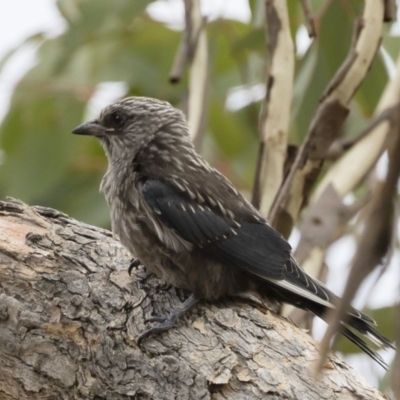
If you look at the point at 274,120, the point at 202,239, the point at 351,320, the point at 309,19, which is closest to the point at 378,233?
the point at 351,320

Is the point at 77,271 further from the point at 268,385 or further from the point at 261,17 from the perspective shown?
the point at 261,17

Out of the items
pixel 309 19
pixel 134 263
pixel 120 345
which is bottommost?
pixel 120 345

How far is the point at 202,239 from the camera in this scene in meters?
3.02

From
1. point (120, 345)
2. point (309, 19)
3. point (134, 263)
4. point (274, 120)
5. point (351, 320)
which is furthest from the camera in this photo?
point (274, 120)

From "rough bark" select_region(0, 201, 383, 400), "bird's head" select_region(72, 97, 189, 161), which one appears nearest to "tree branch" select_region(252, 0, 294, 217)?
"bird's head" select_region(72, 97, 189, 161)

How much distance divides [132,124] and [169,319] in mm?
1209

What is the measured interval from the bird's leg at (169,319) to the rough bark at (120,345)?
22 mm

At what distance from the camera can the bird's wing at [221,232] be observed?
298 centimetres

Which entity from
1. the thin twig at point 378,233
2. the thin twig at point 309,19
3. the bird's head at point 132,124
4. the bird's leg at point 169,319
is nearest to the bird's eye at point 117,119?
the bird's head at point 132,124

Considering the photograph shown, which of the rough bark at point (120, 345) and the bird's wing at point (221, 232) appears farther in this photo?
the bird's wing at point (221, 232)

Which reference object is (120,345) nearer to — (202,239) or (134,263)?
(134,263)

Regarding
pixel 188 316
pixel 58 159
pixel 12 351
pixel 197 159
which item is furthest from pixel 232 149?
pixel 12 351

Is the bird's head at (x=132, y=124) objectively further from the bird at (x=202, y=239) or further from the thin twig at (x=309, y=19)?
the thin twig at (x=309, y=19)

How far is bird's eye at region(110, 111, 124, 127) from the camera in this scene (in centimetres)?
369
